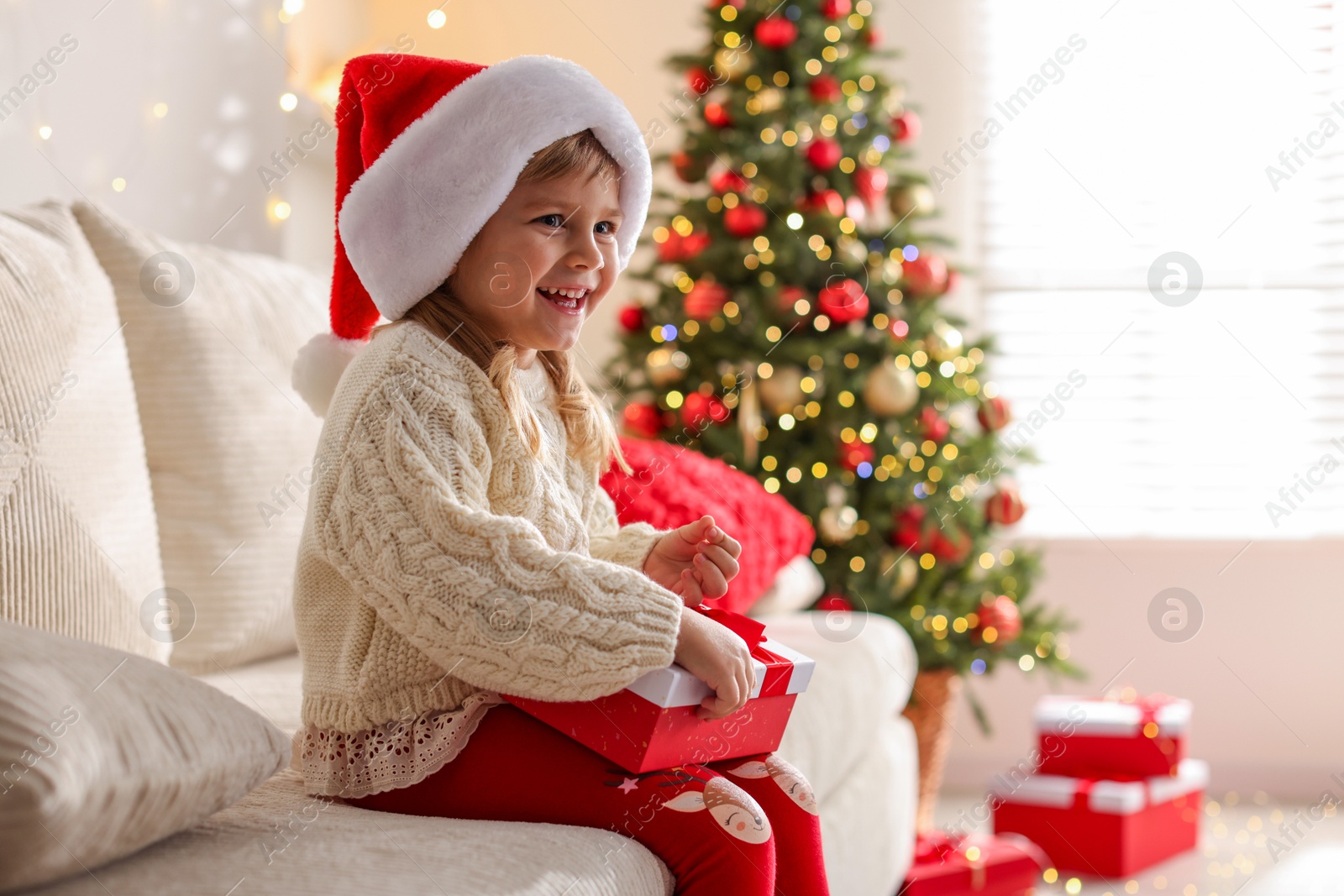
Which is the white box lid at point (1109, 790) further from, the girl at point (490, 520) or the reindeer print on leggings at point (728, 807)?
the reindeer print on leggings at point (728, 807)

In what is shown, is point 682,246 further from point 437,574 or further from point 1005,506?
point 437,574

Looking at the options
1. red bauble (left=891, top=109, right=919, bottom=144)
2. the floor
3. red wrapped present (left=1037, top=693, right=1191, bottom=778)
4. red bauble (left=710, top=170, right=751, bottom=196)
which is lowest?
the floor

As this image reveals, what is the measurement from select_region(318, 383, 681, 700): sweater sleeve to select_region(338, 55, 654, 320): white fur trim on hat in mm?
207

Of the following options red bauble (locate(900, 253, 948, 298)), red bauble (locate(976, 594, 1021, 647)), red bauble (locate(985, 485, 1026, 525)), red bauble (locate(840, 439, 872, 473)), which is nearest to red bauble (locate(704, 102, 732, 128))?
red bauble (locate(900, 253, 948, 298))

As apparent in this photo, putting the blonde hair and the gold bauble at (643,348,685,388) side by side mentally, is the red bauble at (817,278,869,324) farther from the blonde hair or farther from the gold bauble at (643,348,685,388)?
the blonde hair

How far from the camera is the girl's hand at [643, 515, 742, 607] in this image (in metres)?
1.10

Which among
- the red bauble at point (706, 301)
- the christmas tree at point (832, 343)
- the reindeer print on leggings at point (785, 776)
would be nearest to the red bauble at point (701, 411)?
the christmas tree at point (832, 343)

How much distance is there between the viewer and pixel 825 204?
101 inches

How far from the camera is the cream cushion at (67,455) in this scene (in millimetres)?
1085

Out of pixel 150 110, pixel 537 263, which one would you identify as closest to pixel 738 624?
pixel 537 263

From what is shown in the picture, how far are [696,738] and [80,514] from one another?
653 mm

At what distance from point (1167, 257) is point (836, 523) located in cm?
131

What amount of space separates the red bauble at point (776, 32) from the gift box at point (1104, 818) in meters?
1.70

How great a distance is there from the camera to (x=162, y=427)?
55.9 inches
